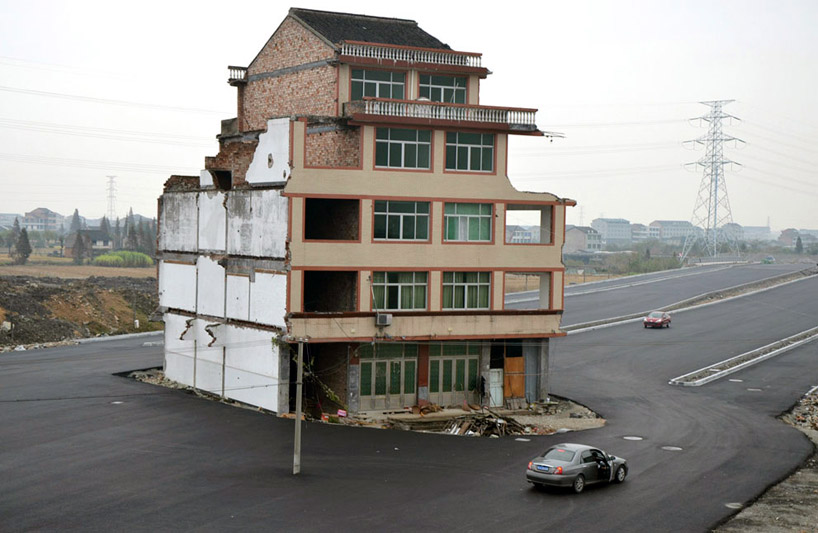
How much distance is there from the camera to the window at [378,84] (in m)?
48.7

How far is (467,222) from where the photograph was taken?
47.9m

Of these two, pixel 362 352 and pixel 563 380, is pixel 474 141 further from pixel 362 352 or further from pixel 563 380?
pixel 563 380

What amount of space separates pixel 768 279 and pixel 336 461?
93.2m

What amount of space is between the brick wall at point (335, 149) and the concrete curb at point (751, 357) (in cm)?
2457

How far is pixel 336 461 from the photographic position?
35781mm

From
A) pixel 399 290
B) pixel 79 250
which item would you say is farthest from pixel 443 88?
pixel 79 250

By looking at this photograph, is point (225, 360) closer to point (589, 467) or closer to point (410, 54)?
point (410, 54)

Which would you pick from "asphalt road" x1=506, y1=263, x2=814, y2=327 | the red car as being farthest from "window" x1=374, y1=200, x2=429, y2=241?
the red car

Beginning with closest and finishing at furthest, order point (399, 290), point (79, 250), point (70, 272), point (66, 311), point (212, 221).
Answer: point (399, 290) → point (212, 221) → point (66, 311) → point (70, 272) → point (79, 250)

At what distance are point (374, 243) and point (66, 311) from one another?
151 feet

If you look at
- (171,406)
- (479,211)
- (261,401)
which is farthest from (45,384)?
(479,211)

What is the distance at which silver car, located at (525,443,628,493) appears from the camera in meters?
31.0

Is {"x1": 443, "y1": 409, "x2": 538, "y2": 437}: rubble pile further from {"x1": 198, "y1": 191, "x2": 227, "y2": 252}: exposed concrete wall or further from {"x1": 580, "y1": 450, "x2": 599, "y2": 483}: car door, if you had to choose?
{"x1": 198, "y1": 191, "x2": 227, "y2": 252}: exposed concrete wall

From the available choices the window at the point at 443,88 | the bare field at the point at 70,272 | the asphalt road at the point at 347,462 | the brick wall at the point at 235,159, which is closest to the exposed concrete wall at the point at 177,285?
the asphalt road at the point at 347,462
